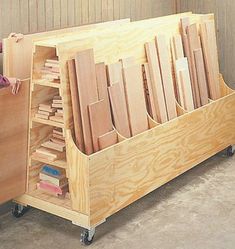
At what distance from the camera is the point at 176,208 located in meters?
3.59

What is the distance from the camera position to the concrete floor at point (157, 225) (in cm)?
312

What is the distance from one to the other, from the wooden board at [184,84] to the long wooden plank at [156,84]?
0.28 meters

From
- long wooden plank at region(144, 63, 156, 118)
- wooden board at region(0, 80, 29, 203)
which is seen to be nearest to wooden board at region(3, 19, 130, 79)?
wooden board at region(0, 80, 29, 203)

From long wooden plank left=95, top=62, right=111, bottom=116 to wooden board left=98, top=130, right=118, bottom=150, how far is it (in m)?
0.15

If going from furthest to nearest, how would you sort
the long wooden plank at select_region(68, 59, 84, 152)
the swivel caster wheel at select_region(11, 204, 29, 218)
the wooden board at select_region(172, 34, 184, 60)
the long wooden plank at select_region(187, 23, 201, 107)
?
the long wooden plank at select_region(187, 23, 201, 107)
the wooden board at select_region(172, 34, 184, 60)
the swivel caster wheel at select_region(11, 204, 29, 218)
the long wooden plank at select_region(68, 59, 84, 152)

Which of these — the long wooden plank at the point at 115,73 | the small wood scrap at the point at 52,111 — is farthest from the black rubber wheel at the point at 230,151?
the small wood scrap at the point at 52,111

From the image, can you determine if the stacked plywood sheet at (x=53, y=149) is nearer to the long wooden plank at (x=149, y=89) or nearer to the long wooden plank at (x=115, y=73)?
the long wooden plank at (x=115, y=73)

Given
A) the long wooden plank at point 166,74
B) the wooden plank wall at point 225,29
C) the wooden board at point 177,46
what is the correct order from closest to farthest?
the long wooden plank at point 166,74 → the wooden board at point 177,46 → the wooden plank wall at point 225,29

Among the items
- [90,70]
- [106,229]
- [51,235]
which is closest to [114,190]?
[106,229]

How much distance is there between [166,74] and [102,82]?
0.73 metres

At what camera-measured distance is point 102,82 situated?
3207mm

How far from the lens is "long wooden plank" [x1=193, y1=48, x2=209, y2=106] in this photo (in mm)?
4133

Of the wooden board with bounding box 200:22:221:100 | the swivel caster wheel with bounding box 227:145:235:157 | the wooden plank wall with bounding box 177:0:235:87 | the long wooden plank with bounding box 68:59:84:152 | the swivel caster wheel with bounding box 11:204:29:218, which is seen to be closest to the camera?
the long wooden plank with bounding box 68:59:84:152

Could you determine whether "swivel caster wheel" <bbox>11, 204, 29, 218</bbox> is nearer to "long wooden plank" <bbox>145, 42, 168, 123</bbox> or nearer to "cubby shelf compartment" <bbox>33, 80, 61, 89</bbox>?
"cubby shelf compartment" <bbox>33, 80, 61, 89</bbox>
